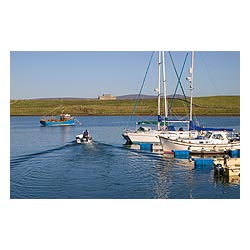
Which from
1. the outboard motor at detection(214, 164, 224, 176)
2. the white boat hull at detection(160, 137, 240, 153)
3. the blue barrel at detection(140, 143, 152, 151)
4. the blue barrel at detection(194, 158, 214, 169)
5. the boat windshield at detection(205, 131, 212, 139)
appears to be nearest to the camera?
the outboard motor at detection(214, 164, 224, 176)

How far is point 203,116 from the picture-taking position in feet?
157

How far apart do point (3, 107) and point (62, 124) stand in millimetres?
39488

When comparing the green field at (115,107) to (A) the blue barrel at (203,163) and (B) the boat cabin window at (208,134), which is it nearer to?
(B) the boat cabin window at (208,134)

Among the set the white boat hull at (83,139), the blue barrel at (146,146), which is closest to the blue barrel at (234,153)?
the blue barrel at (146,146)

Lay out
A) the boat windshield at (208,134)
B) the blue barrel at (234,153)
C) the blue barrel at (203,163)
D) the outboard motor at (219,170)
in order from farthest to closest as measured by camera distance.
→ the boat windshield at (208,134) → the blue barrel at (234,153) → the blue barrel at (203,163) → the outboard motor at (219,170)

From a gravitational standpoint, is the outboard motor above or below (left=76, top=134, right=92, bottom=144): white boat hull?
below

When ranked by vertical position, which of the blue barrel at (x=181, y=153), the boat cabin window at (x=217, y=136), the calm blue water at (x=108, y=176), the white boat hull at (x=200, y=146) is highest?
the boat cabin window at (x=217, y=136)

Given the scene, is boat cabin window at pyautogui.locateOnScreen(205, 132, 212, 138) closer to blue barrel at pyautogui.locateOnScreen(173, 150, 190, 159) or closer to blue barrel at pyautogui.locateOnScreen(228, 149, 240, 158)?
blue barrel at pyautogui.locateOnScreen(228, 149, 240, 158)

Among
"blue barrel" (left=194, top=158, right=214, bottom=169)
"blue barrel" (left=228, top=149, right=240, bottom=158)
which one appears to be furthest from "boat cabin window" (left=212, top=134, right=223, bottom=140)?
"blue barrel" (left=194, top=158, right=214, bottom=169)

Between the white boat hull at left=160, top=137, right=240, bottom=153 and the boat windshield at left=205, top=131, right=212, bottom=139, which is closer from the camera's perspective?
the white boat hull at left=160, top=137, right=240, bottom=153

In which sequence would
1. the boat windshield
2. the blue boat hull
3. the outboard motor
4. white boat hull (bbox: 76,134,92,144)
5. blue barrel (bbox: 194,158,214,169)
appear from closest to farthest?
the outboard motor < blue barrel (bbox: 194,158,214,169) < the boat windshield < white boat hull (bbox: 76,134,92,144) < the blue boat hull

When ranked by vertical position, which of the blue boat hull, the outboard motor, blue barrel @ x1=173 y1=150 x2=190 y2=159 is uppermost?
the blue boat hull
